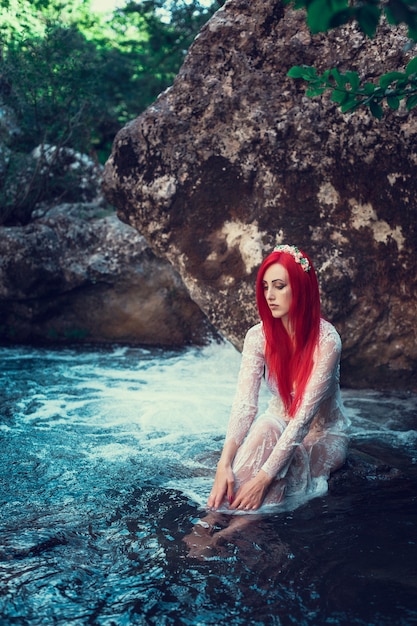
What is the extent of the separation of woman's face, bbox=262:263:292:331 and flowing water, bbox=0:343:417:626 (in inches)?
40.8

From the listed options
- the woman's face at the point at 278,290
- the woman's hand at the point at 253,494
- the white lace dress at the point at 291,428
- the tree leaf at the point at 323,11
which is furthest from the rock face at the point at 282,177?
the tree leaf at the point at 323,11

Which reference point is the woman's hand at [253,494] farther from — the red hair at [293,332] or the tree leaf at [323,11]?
the tree leaf at [323,11]

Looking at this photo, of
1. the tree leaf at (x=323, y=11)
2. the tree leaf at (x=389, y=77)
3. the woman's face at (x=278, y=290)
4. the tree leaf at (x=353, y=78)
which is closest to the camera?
the tree leaf at (x=323, y=11)

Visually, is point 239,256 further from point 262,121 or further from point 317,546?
point 317,546

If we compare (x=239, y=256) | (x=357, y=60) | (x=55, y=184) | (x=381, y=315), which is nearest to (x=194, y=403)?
(x=239, y=256)

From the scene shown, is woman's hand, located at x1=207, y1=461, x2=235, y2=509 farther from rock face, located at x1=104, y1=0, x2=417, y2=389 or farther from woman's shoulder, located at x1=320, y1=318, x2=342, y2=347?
rock face, located at x1=104, y1=0, x2=417, y2=389

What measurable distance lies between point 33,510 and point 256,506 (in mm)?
1158

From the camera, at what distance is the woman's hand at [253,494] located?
11.6 feet

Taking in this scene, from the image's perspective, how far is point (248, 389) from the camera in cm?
383

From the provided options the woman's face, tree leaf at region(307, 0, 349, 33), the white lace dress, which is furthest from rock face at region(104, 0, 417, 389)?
tree leaf at region(307, 0, 349, 33)

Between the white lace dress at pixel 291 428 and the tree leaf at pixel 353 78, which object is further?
the white lace dress at pixel 291 428

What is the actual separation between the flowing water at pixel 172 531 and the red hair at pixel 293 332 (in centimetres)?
63

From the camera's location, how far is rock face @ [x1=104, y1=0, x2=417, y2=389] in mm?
5477

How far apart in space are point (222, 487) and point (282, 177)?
9.85ft
